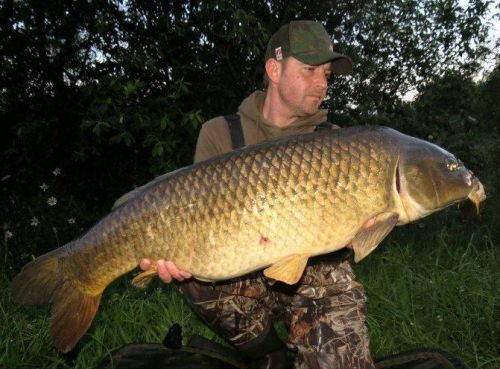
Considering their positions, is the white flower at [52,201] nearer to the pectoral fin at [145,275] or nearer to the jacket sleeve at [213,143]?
the jacket sleeve at [213,143]

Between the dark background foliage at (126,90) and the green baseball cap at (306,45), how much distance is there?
993 millimetres

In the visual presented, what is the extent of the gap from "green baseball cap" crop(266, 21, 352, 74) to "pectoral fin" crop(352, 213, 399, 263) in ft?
2.53

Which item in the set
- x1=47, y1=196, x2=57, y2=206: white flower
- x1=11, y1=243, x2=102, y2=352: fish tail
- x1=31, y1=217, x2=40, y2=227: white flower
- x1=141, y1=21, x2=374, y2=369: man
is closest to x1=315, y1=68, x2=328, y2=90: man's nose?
x1=141, y1=21, x2=374, y2=369: man

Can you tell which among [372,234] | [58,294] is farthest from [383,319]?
[58,294]

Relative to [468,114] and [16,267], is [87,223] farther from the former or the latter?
[468,114]

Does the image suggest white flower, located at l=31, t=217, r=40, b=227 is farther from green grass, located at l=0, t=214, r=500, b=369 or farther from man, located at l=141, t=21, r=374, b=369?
man, located at l=141, t=21, r=374, b=369

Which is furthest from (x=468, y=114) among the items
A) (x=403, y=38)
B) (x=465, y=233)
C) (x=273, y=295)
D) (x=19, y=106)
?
(x=19, y=106)

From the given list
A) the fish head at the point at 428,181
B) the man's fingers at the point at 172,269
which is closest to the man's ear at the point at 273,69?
the fish head at the point at 428,181

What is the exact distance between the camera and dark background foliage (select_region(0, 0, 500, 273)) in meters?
3.14

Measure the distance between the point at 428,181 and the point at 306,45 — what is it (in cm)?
82

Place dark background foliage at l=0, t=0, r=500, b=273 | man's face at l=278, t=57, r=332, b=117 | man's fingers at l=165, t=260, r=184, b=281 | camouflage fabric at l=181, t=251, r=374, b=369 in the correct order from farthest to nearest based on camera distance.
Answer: dark background foliage at l=0, t=0, r=500, b=273
man's face at l=278, t=57, r=332, b=117
camouflage fabric at l=181, t=251, r=374, b=369
man's fingers at l=165, t=260, r=184, b=281

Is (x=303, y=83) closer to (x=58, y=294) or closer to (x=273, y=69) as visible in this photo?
(x=273, y=69)

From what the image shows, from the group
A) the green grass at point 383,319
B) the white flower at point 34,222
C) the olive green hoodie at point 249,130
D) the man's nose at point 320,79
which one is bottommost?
the green grass at point 383,319

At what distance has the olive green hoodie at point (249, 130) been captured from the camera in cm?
213
